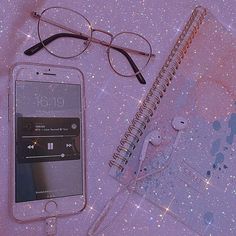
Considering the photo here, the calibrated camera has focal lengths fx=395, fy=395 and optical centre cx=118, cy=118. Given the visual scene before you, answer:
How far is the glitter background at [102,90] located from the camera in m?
0.62

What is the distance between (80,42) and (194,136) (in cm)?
27

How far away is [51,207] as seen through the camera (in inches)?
23.9

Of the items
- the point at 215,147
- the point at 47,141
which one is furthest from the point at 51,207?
the point at 215,147

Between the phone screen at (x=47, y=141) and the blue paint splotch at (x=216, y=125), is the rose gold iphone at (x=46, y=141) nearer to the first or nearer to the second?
the phone screen at (x=47, y=141)

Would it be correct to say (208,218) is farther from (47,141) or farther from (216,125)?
(47,141)

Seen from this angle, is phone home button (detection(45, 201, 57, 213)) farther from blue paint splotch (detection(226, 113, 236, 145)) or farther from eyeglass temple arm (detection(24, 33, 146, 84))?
blue paint splotch (detection(226, 113, 236, 145))

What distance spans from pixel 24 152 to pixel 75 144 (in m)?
0.08

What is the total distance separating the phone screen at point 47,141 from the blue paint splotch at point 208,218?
0.76 ft

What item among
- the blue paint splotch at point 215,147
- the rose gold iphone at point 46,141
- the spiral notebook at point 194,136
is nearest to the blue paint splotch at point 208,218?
the spiral notebook at point 194,136

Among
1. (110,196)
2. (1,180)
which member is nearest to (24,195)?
(1,180)

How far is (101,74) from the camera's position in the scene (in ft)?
2.25

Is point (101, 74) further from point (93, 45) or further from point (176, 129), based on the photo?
point (176, 129)

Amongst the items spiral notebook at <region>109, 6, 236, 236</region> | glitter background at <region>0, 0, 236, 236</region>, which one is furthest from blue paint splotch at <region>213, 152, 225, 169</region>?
glitter background at <region>0, 0, 236, 236</region>

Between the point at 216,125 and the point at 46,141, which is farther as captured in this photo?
the point at 216,125
